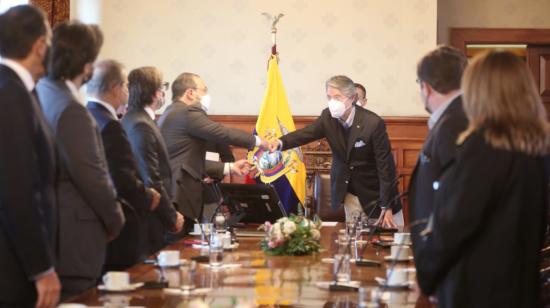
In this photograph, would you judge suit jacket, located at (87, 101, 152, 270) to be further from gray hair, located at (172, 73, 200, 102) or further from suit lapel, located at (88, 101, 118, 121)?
gray hair, located at (172, 73, 200, 102)

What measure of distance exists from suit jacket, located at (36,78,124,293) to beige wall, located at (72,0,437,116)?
18.0ft

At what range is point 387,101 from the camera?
8.72 m

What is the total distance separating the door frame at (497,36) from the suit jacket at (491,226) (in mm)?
7268

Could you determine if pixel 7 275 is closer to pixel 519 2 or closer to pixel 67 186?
pixel 67 186

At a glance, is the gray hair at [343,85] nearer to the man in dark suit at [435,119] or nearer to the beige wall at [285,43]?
the beige wall at [285,43]

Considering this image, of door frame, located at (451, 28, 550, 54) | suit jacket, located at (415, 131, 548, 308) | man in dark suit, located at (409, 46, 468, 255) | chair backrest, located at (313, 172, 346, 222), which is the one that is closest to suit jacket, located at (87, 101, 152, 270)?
man in dark suit, located at (409, 46, 468, 255)

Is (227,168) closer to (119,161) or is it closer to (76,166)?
(119,161)

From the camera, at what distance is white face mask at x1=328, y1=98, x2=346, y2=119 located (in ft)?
20.7

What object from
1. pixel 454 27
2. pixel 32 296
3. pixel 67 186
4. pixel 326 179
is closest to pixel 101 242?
pixel 67 186

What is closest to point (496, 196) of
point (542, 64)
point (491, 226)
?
point (491, 226)

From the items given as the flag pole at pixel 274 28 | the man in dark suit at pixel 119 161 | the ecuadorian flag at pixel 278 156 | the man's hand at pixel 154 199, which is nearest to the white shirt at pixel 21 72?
the man in dark suit at pixel 119 161

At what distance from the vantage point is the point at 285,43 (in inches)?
345

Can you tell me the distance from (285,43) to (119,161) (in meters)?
5.01

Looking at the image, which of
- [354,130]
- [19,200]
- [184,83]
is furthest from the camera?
[354,130]
